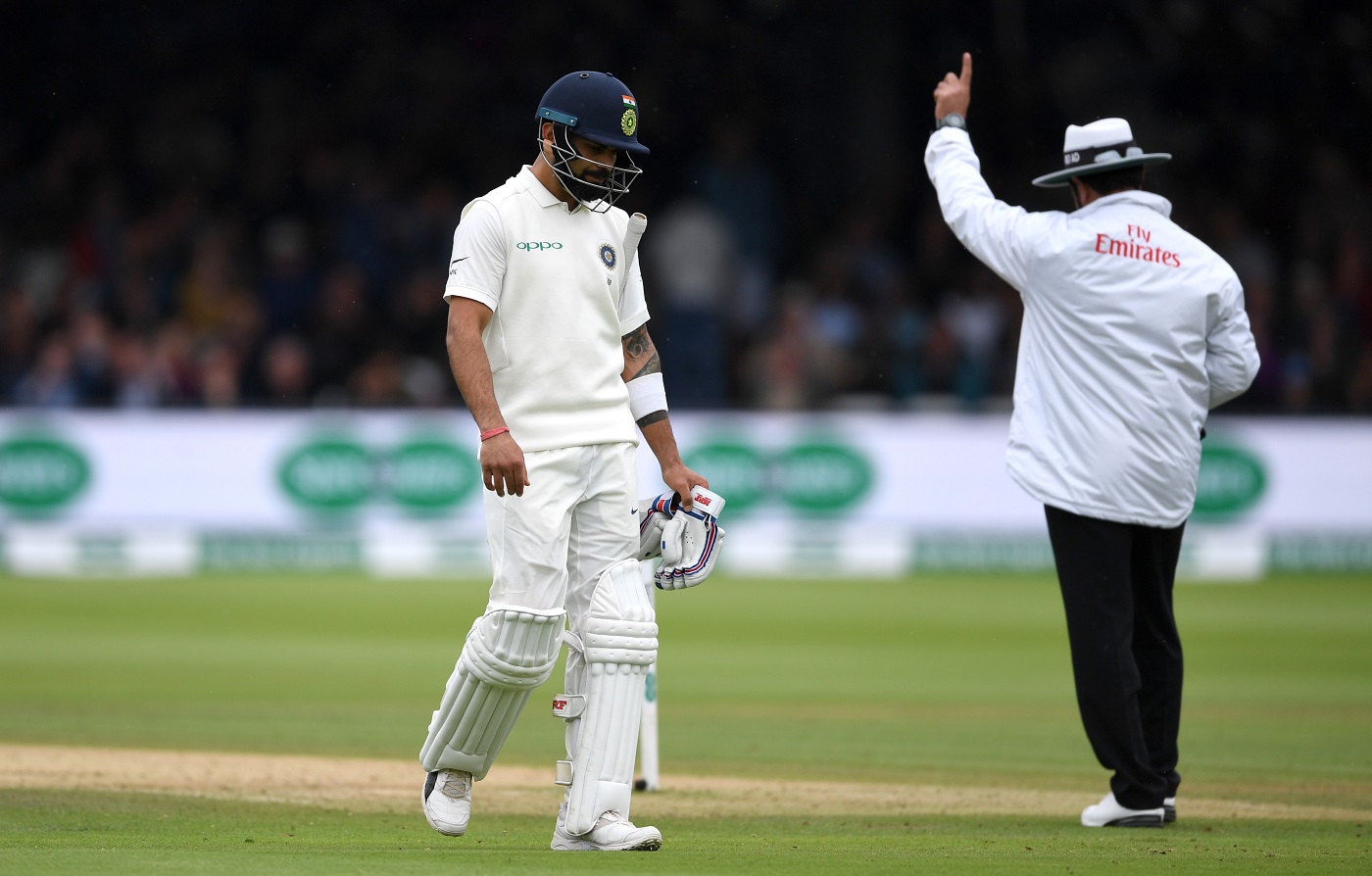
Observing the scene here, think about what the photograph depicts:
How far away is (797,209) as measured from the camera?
62.5 ft

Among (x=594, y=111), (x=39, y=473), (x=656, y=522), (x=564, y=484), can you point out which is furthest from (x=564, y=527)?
(x=39, y=473)

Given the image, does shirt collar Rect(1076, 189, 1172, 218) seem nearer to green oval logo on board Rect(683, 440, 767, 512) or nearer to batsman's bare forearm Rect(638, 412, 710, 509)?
batsman's bare forearm Rect(638, 412, 710, 509)

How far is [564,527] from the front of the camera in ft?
16.1

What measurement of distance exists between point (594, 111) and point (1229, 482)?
11376 millimetres

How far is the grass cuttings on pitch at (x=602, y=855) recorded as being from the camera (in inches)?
175

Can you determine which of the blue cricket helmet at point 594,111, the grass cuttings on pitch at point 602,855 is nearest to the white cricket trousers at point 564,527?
the grass cuttings on pitch at point 602,855

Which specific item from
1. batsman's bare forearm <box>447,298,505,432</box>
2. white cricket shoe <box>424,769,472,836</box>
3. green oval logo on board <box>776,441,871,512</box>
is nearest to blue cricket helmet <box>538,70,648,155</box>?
batsman's bare forearm <box>447,298,505,432</box>

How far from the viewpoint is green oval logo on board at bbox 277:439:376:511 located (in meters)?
15.0

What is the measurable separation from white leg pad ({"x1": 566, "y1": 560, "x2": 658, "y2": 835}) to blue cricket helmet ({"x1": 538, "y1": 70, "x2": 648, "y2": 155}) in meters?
1.12

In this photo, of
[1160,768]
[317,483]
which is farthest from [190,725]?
[317,483]

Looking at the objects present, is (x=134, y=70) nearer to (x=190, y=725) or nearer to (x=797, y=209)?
(x=797, y=209)

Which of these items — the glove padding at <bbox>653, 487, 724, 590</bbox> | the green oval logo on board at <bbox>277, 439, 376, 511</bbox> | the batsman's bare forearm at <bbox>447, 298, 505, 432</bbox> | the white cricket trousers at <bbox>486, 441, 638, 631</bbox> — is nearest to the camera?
the batsman's bare forearm at <bbox>447, 298, 505, 432</bbox>

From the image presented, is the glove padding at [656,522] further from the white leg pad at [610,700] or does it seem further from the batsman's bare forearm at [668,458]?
the white leg pad at [610,700]

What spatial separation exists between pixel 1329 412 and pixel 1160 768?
1070cm
